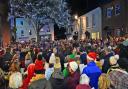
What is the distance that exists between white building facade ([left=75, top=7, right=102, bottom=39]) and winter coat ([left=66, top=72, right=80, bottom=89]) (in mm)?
44065

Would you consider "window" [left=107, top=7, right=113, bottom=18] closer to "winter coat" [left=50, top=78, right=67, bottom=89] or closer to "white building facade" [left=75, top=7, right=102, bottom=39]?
"white building facade" [left=75, top=7, right=102, bottom=39]

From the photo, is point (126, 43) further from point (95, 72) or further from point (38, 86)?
point (38, 86)

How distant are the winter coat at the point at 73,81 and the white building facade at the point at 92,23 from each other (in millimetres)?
44065

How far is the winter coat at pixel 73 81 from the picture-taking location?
441 inches

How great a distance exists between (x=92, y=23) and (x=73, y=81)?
50.8 meters

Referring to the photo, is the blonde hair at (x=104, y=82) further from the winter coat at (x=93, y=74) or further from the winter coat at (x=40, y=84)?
the winter coat at (x=40, y=84)

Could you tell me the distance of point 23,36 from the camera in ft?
350

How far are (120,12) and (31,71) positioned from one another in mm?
32923

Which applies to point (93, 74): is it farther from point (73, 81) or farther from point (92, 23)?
point (92, 23)

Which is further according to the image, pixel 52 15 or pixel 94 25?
pixel 52 15

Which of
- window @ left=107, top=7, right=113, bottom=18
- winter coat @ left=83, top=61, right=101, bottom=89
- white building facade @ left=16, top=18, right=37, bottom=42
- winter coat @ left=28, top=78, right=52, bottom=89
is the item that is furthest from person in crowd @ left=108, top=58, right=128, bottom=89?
white building facade @ left=16, top=18, right=37, bottom=42

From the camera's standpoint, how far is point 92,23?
62.1m

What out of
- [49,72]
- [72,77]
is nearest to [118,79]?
[72,77]

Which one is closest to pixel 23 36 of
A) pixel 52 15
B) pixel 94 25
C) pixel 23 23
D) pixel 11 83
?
pixel 23 23
